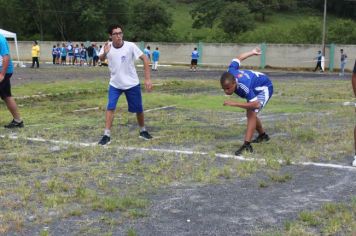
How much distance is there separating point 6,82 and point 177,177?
511 centimetres

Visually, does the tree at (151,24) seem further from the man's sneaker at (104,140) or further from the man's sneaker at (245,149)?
the man's sneaker at (245,149)

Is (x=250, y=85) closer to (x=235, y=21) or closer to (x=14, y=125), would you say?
→ (x=14, y=125)

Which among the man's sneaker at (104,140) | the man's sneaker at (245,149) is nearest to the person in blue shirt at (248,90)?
the man's sneaker at (245,149)

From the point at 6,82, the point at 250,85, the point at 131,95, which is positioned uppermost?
the point at 250,85

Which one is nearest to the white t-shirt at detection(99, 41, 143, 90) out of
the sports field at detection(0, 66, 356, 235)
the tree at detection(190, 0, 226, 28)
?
A: the sports field at detection(0, 66, 356, 235)

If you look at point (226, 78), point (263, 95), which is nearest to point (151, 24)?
point (263, 95)

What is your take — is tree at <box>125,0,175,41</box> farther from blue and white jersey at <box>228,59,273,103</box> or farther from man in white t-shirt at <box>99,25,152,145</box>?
blue and white jersey at <box>228,59,273,103</box>

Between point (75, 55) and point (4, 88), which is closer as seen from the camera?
point (4, 88)

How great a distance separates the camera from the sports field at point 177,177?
4902 millimetres

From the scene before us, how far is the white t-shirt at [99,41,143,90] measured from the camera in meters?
9.02

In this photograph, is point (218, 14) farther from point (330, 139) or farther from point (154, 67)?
point (330, 139)

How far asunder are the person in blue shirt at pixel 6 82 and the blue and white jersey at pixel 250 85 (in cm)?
416

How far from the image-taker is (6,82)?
10422mm

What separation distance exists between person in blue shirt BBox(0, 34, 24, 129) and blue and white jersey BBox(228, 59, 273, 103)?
164 inches
